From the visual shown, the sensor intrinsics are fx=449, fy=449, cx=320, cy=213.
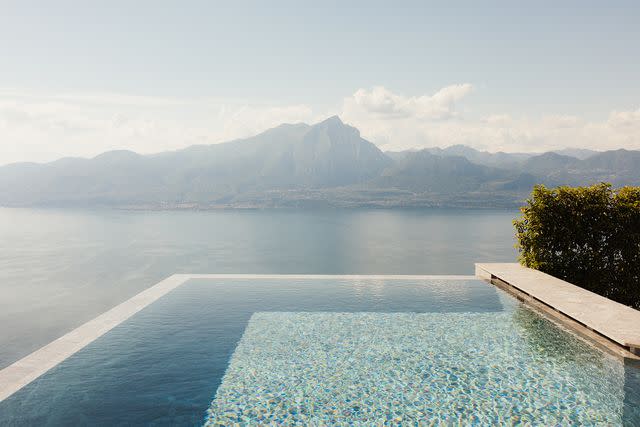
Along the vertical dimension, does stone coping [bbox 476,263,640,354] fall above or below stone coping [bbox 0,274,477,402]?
above

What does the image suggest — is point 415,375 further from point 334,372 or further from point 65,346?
point 65,346

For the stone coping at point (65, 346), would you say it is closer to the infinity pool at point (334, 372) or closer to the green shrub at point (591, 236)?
the infinity pool at point (334, 372)

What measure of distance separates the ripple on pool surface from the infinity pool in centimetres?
3

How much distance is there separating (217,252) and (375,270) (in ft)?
57.7

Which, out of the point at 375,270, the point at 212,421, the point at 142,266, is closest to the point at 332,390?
the point at 212,421

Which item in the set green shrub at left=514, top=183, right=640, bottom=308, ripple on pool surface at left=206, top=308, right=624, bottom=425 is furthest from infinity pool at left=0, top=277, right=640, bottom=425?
green shrub at left=514, top=183, right=640, bottom=308

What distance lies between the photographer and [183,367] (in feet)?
27.0

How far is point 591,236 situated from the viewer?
1377cm

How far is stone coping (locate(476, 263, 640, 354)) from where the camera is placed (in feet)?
28.5

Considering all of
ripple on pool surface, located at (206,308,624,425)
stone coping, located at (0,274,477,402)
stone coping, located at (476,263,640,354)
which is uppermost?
stone coping, located at (476,263,640,354)

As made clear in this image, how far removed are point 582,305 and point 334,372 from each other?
6510mm

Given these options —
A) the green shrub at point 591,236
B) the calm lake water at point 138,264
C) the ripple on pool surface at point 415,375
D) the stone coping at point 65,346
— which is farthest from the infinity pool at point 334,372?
the calm lake water at point 138,264

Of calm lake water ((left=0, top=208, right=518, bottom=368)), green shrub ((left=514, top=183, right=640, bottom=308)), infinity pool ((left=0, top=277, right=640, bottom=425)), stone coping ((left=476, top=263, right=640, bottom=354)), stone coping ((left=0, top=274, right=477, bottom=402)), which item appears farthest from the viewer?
calm lake water ((left=0, top=208, right=518, bottom=368))

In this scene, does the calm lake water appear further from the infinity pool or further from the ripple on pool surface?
the ripple on pool surface
